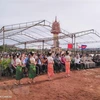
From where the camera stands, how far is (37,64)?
1272 centimetres

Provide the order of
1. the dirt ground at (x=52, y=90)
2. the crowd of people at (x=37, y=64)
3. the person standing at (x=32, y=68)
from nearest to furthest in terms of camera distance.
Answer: the dirt ground at (x=52, y=90), the person standing at (x=32, y=68), the crowd of people at (x=37, y=64)

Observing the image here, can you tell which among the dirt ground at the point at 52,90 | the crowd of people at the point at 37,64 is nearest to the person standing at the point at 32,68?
the crowd of people at the point at 37,64

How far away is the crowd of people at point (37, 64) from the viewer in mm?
10469

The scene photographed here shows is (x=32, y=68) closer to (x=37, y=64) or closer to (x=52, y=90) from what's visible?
(x=52, y=90)

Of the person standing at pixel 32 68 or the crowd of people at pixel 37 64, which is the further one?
the crowd of people at pixel 37 64

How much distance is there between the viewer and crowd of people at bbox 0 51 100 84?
1047 cm

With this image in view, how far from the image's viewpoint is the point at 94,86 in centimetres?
1043

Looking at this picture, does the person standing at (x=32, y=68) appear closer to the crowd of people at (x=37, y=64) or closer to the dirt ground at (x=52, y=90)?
the crowd of people at (x=37, y=64)

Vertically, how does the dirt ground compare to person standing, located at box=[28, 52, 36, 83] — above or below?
below

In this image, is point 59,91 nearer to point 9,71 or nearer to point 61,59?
point 9,71

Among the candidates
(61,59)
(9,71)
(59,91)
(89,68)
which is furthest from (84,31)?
(59,91)

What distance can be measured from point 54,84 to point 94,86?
198cm

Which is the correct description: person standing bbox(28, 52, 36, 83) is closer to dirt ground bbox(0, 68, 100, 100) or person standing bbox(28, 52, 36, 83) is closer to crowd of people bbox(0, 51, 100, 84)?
crowd of people bbox(0, 51, 100, 84)

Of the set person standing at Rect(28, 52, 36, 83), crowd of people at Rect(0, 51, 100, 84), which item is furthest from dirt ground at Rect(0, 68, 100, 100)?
crowd of people at Rect(0, 51, 100, 84)
